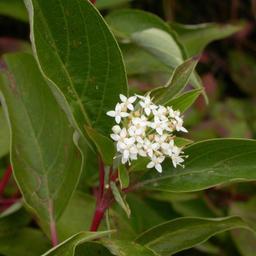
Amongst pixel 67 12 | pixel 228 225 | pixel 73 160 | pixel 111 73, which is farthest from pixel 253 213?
pixel 67 12

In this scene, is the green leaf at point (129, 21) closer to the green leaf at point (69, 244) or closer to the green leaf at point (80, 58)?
the green leaf at point (80, 58)

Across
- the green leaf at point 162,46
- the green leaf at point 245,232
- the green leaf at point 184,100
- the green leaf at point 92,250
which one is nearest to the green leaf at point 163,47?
the green leaf at point 162,46

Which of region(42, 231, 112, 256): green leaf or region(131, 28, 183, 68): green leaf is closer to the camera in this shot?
region(42, 231, 112, 256): green leaf

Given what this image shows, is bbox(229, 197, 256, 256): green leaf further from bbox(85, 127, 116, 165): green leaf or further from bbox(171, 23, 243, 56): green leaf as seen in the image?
bbox(85, 127, 116, 165): green leaf

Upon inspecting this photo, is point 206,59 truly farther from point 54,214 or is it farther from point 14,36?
point 54,214

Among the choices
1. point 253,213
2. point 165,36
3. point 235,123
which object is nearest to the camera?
point 165,36

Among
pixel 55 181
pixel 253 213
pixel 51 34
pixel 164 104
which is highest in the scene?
pixel 51 34

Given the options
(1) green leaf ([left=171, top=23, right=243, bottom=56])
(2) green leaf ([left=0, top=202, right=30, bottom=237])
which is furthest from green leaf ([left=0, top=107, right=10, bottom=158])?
(1) green leaf ([left=171, top=23, right=243, bottom=56])
